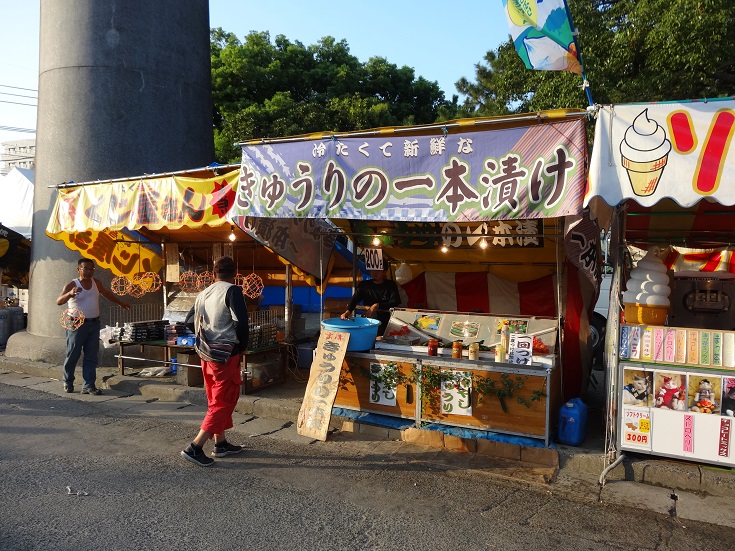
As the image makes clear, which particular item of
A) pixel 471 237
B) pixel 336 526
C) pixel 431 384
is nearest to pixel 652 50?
pixel 471 237

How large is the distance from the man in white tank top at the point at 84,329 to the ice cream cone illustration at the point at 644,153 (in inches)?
287

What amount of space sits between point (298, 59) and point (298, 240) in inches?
599

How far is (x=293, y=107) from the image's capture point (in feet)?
57.1

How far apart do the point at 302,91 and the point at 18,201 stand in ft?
35.9

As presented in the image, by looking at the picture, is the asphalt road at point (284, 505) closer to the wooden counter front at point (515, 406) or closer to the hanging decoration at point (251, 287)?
the wooden counter front at point (515, 406)

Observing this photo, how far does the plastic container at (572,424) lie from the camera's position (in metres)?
5.46

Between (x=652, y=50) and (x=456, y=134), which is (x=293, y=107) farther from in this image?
(x=456, y=134)

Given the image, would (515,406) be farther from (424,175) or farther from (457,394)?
(424,175)

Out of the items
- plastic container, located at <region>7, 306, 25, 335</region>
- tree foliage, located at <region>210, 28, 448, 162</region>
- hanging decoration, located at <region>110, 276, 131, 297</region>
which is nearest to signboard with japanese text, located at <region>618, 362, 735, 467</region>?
hanging decoration, located at <region>110, 276, 131, 297</region>

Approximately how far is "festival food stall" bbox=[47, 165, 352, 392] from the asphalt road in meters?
2.44

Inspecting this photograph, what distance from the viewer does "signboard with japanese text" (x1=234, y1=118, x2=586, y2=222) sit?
479cm

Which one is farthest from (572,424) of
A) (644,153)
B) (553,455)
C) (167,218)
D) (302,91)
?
(302,91)

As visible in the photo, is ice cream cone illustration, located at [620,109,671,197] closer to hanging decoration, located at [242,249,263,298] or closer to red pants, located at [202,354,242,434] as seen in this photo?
red pants, located at [202,354,242,434]

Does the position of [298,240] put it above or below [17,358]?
above
